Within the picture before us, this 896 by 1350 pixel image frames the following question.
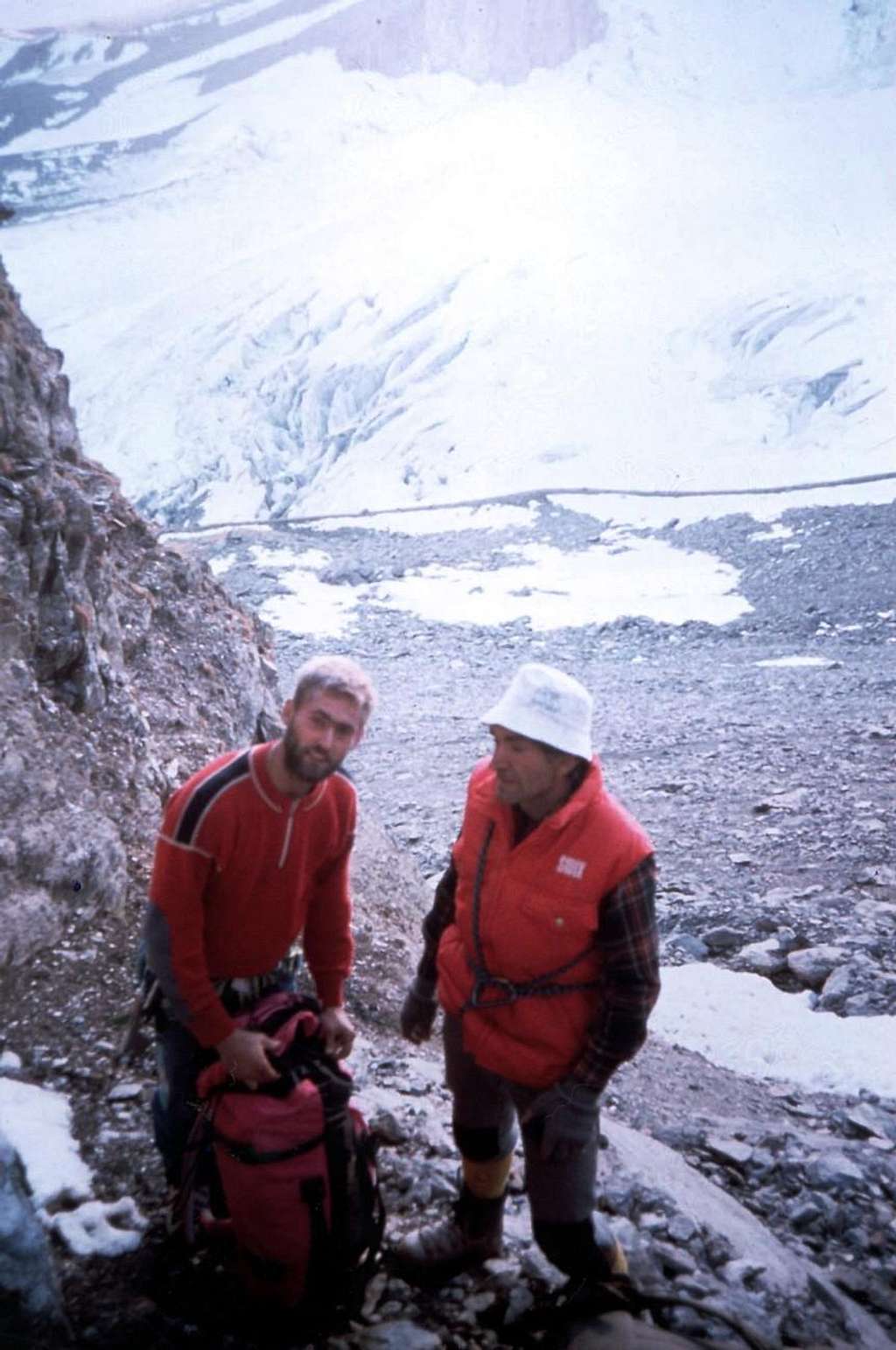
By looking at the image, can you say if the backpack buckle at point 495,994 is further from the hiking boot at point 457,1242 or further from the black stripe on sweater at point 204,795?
the black stripe on sweater at point 204,795

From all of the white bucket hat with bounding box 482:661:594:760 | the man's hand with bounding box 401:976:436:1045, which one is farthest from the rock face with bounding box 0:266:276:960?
the white bucket hat with bounding box 482:661:594:760

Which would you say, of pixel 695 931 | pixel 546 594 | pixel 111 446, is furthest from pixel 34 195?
pixel 695 931

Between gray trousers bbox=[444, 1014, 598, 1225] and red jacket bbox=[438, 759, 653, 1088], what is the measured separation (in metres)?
0.11

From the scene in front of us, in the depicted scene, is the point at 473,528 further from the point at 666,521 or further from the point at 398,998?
the point at 398,998

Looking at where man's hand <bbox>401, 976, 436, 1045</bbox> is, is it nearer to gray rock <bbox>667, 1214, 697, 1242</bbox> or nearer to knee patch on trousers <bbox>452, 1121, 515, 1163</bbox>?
knee patch on trousers <bbox>452, 1121, 515, 1163</bbox>

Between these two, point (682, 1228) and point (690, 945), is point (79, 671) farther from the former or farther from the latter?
point (690, 945)

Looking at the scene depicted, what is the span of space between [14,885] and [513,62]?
248ft

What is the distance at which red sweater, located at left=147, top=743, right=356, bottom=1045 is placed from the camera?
233 cm

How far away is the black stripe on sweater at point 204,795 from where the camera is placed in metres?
2.33

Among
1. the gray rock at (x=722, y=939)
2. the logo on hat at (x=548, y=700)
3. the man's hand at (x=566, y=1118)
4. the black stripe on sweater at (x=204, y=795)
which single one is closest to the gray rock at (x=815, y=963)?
the gray rock at (x=722, y=939)

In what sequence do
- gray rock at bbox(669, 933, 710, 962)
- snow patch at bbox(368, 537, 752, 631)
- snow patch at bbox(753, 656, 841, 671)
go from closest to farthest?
gray rock at bbox(669, 933, 710, 962) → snow patch at bbox(753, 656, 841, 671) → snow patch at bbox(368, 537, 752, 631)

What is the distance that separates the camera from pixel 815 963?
238 inches

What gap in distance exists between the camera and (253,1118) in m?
2.24

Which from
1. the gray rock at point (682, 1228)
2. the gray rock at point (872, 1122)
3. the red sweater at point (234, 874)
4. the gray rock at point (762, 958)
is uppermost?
the red sweater at point (234, 874)
